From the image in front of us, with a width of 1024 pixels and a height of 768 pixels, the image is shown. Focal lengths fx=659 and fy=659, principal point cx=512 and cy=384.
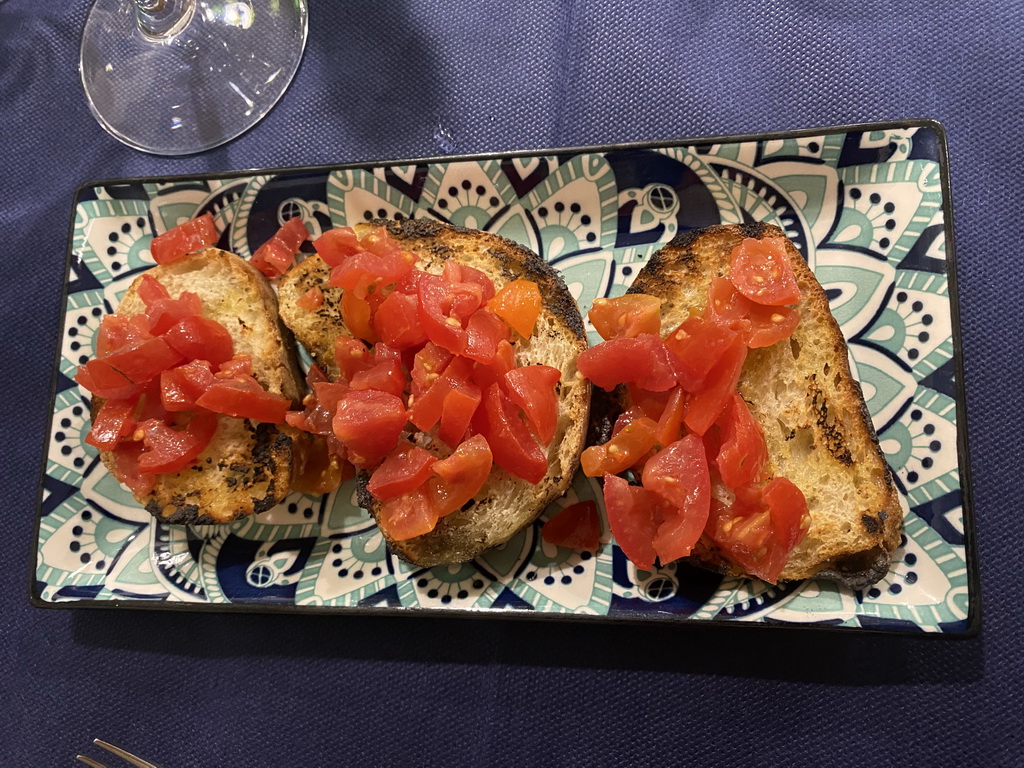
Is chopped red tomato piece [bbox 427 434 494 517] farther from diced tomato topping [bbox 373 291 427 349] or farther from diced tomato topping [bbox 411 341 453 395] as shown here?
diced tomato topping [bbox 373 291 427 349]

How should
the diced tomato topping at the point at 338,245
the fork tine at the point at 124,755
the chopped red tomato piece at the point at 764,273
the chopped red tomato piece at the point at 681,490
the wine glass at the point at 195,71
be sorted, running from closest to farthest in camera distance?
the chopped red tomato piece at the point at 681,490
the chopped red tomato piece at the point at 764,273
the diced tomato topping at the point at 338,245
the fork tine at the point at 124,755
the wine glass at the point at 195,71

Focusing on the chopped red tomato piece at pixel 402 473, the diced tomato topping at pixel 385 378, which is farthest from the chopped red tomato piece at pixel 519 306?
the chopped red tomato piece at pixel 402 473

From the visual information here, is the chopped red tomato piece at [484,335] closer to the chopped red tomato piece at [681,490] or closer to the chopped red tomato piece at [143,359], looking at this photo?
the chopped red tomato piece at [681,490]

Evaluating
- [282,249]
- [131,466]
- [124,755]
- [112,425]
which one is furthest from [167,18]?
[124,755]

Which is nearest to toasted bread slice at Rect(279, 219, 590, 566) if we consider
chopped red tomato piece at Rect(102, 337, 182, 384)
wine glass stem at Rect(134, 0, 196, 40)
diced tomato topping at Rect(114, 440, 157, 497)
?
chopped red tomato piece at Rect(102, 337, 182, 384)

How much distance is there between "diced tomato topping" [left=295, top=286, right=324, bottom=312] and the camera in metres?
1.92

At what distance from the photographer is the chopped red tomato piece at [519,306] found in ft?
5.59

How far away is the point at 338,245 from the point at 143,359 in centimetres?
61

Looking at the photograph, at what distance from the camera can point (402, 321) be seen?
1.68m

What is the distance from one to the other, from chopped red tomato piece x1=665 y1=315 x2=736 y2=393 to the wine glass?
5.32 feet

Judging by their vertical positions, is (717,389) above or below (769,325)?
below

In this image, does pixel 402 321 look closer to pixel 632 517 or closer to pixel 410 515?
pixel 410 515

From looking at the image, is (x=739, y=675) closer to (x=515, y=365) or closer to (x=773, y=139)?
(x=515, y=365)

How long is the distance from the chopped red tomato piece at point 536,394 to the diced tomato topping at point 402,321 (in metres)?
0.27
